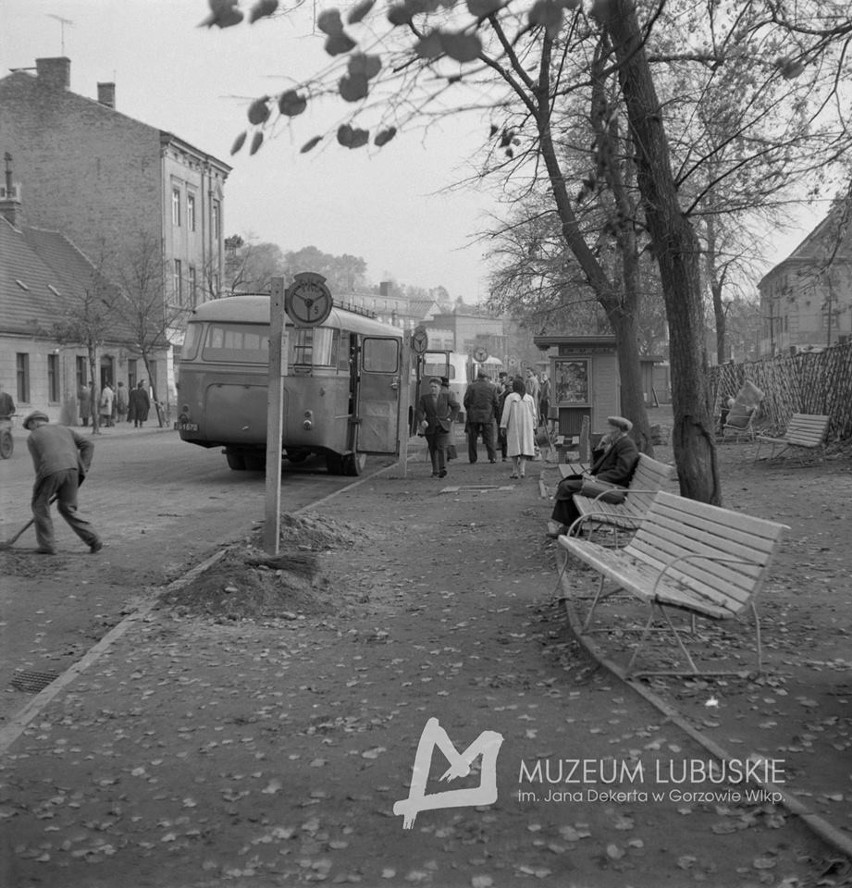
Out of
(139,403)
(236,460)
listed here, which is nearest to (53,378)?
(139,403)

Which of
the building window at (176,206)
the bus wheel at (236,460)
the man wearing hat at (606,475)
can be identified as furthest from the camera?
the building window at (176,206)

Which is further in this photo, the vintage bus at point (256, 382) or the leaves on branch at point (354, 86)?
the vintage bus at point (256, 382)

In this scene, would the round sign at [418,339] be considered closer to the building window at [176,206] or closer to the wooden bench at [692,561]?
the wooden bench at [692,561]

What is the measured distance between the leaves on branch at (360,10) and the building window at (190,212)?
5866 cm

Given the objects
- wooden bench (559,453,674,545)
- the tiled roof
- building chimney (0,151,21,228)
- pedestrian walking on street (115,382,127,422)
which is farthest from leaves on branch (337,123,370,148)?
building chimney (0,151,21,228)

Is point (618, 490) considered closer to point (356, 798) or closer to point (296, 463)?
point (356, 798)

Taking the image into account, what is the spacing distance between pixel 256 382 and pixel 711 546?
1473 centimetres

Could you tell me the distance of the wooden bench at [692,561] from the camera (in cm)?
634

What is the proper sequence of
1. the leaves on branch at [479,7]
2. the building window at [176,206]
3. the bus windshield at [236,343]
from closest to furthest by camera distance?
the leaves on branch at [479,7] → the bus windshield at [236,343] → the building window at [176,206]

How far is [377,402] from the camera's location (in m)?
22.9

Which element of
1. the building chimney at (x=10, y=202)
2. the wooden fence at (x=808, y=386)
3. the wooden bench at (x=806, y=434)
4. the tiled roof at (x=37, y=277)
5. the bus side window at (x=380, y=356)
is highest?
the building chimney at (x=10, y=202)

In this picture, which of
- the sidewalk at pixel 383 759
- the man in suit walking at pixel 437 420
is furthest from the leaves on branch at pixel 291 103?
the man in suit walking at pixel 437 420

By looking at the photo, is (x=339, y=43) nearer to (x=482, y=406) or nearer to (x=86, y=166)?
(x=482, y=406)

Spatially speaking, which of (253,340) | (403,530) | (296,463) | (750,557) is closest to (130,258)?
(296,463)
